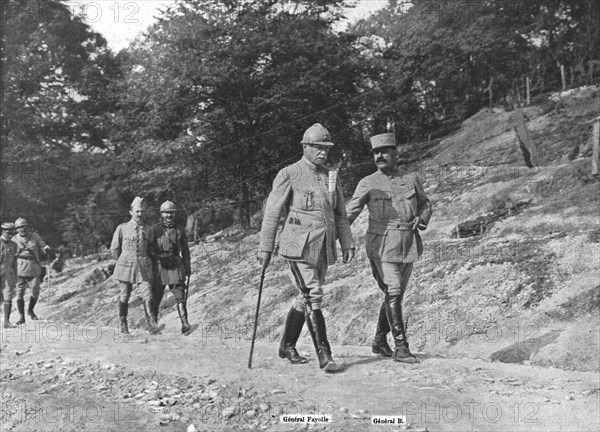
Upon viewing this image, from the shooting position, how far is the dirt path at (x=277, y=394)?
4.70 metres

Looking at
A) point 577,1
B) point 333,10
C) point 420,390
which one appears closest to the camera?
point 420,390

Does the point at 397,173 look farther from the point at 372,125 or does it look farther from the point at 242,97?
the point at 372,125

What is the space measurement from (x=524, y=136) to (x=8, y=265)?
15.4 m

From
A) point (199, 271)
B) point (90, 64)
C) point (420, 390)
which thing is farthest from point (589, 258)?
point (90, 64)

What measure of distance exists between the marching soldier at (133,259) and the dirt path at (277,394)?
106 inches

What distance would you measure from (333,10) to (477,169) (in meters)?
10.2

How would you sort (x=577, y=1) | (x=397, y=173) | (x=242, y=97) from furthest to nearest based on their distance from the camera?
1. (x=577, y=1)
2. (x=242, y=97)
3. (x=397, y=173)

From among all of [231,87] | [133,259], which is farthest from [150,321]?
[231,87]

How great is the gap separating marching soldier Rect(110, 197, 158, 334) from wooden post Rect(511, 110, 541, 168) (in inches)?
486

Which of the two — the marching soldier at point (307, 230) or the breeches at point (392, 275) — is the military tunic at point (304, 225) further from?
the breeches at point (392, 275)

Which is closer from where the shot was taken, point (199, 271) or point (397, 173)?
point (397, 173)

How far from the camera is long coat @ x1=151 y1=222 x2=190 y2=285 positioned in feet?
33.0

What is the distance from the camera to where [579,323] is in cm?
757

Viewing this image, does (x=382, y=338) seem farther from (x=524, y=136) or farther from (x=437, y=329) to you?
(x=524, y=136)
